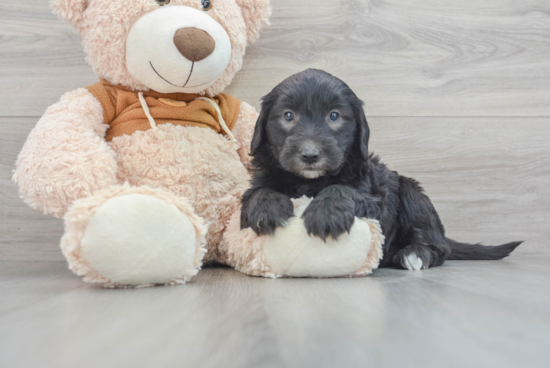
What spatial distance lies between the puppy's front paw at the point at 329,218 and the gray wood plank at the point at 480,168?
936 millimetres

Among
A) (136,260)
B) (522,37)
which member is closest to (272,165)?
(136,260)

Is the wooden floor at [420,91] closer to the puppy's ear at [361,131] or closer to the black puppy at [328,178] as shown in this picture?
the black puppy at [328,178]

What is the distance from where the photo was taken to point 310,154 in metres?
1.36

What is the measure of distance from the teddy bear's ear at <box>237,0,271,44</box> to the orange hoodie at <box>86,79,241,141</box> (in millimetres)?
398

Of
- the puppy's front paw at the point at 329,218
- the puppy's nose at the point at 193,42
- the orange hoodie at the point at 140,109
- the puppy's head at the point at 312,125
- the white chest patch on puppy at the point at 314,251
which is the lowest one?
the white chest patch on puppy at the point at 314,251

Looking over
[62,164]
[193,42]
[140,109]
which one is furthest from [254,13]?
[62,164]

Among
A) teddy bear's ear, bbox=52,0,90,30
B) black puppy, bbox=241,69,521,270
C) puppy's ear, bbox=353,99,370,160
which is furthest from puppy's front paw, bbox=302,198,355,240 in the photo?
teddy bear's ear, bbox=52,0,90,30

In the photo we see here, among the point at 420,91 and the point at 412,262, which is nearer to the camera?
the point at 412,262

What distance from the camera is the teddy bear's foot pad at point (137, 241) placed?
114 cm

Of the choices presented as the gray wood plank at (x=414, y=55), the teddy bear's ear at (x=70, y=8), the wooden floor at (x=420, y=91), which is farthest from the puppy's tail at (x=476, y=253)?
the teddy bear's ear at (x=70, y=8)

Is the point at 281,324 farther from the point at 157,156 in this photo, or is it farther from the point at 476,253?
the point at 476,253

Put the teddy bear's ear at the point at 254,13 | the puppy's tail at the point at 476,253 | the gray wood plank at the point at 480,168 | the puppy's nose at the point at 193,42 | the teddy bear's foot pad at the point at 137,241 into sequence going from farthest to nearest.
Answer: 1. the gray wood plank at the point at 480,168
2. the puppy's tail at the point at 476,253
3. the teddy bear's ear at the point at 254,13
4. the puppy's nose at the point at 193,42
5. the teddy bear's foot pad at the point at 137,241

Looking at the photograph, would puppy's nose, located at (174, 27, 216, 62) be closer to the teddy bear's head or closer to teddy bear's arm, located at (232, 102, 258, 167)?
the teddy bear's head

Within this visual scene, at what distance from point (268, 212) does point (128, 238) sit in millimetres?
440
